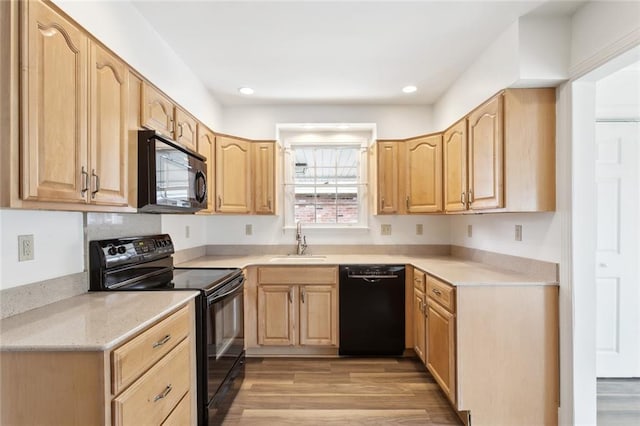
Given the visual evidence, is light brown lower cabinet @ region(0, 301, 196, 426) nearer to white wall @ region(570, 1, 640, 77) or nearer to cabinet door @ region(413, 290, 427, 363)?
cabinet door @ region(413, 290, 427, 363)

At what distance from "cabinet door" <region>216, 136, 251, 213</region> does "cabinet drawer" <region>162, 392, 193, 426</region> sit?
66.8 inches

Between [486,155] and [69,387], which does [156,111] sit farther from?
[486,155]

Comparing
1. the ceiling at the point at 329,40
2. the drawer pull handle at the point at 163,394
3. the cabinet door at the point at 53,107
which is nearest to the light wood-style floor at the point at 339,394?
the drawer pull handle at the point at 163,394

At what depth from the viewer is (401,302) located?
119 inches

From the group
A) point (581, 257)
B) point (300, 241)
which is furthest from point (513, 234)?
point (300, 241)

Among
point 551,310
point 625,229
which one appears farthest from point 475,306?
point 625,229

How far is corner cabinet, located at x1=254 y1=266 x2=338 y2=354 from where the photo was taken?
10.1 ft

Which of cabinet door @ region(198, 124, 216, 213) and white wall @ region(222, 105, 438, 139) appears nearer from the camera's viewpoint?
cabinet door @ region(198, 124, 216, 213)

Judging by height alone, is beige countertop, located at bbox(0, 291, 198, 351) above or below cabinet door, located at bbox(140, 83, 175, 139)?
below

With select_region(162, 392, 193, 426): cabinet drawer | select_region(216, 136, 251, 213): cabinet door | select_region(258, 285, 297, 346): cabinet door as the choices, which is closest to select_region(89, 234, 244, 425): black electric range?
select_region(162, 392, 193, 426): cabinet drawer

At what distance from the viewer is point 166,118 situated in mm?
2174

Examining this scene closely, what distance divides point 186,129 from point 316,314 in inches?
75.5

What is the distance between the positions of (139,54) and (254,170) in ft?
4.98

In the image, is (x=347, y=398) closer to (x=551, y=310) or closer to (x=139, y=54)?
(x=551, y=310)
